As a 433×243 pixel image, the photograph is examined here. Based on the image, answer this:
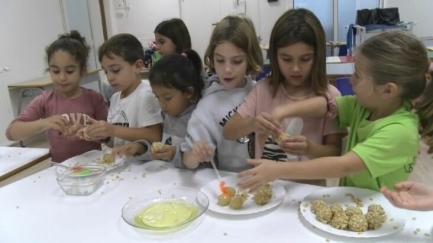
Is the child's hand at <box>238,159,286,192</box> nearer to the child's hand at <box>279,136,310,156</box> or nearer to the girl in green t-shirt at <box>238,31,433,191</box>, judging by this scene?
the girl in green t-shirt at <box>238,31,433,191</box>

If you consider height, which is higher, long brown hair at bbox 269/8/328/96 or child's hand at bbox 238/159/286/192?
long brown hair at bbox 269/8/328/96

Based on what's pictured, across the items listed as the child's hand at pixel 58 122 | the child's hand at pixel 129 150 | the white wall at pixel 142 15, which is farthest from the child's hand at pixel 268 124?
the white wall at pixel 142 15

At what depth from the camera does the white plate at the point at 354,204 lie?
0.90 meters

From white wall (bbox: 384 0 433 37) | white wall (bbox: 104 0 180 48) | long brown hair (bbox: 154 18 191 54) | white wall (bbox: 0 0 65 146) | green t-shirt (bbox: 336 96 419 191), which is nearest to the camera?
green t-shirt (bbox: 336 96 419 191)

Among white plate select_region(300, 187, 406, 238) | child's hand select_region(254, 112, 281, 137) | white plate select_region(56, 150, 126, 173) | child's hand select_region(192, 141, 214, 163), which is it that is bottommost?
white plate select_region(56, 150, 126, 173)

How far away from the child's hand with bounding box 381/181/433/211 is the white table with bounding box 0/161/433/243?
0.27ft

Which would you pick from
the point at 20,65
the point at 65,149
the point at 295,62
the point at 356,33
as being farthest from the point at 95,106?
the point at 356,33

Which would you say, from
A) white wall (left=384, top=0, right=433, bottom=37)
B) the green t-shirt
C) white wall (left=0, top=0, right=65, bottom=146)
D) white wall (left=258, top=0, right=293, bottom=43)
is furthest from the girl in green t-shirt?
white wall (left=384, top=0, right=433, bottom=37)

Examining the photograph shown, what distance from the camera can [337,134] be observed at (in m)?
1.35

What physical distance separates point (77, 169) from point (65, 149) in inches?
21.0

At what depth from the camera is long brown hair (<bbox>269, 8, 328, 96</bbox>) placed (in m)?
1.31

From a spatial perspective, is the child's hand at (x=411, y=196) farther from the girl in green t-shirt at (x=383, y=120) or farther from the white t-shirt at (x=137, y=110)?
the white t-shirt at (x=137, y=110)

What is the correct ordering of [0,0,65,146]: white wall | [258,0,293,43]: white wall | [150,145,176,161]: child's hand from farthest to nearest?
[258,0,293,43]: white wall < [0,0,65,146]: white wall < [150,145,176,161]: child's hand

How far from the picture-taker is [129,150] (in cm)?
154
